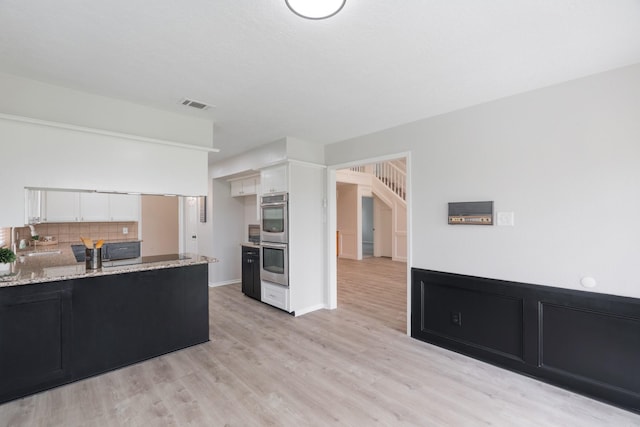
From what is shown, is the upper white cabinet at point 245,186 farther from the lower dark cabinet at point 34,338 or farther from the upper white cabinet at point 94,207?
the lower dark cabinet at point 34,338

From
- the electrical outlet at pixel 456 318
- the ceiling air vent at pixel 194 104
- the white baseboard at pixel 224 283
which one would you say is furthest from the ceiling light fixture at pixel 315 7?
the white baseboard at pixel 224 283

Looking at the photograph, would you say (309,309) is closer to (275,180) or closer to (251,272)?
(251,272)

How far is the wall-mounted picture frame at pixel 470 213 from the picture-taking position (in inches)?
115

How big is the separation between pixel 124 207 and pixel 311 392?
4.98 meters

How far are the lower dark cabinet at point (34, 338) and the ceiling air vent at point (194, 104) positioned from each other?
77.7 inches

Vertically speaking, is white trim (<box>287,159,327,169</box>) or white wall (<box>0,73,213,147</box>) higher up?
white wall (<box>0,73,213,147</box>)

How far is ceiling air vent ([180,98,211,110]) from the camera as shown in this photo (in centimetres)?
292

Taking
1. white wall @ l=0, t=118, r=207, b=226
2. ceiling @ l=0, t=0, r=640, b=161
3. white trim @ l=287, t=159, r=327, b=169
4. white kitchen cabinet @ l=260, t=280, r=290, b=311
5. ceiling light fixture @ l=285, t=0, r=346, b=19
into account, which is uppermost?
ceiling @ l=0, t=0, r=640, b=161

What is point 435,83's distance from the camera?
256 centimetres

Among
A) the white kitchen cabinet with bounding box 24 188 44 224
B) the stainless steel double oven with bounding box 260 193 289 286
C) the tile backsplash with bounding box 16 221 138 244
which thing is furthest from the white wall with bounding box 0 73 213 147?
the tile backsplash with bounding box 16 221 138 244

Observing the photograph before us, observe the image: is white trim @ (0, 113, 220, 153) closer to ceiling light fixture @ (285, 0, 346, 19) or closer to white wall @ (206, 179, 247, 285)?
ceiling light fixture @ (285, 0, 346, 19)

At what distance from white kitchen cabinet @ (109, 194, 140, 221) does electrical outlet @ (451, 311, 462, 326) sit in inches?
220

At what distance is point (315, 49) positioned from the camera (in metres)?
2.02

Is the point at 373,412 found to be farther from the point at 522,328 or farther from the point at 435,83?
the point at 435,83
